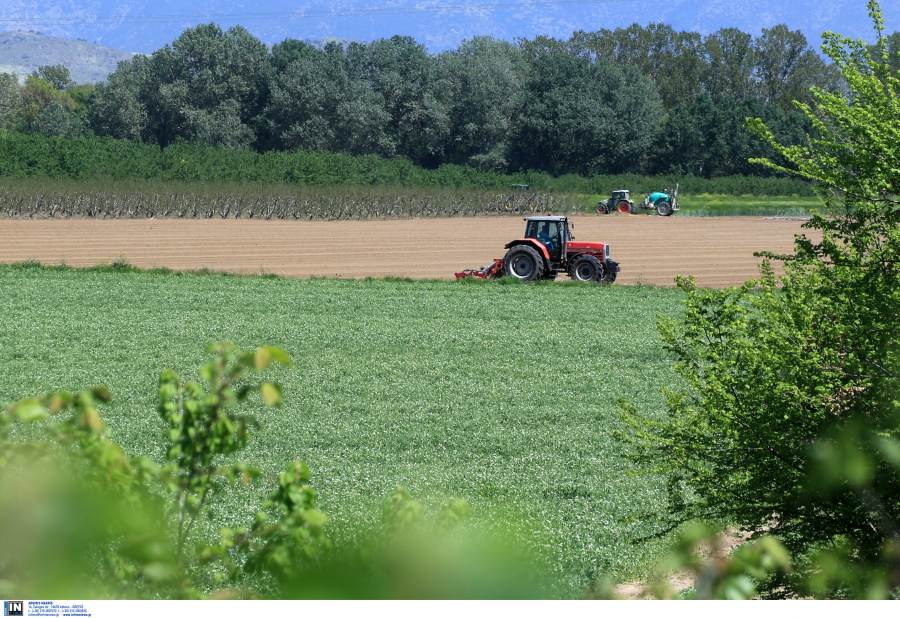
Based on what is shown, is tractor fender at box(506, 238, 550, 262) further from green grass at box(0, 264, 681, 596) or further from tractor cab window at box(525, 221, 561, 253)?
green grass at box(0, 264, 681, 596)

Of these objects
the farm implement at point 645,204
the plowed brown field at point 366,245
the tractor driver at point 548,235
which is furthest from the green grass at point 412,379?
the farm implement at point 645,204

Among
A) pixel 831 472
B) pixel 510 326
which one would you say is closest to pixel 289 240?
pixel 510 326

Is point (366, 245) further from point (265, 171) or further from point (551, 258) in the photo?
point (265, 171)

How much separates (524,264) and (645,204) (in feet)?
118

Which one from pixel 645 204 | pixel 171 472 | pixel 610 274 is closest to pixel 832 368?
pixel 171 472

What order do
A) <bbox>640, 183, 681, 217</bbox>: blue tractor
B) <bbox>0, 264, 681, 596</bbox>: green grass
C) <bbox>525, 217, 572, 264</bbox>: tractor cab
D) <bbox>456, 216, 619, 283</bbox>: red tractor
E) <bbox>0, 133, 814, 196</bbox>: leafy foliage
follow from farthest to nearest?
<bbox>640, 183, 681, 217</bbox>: blue tractor, <bbox>0, 133, 814, 196</bbox>: leafy foliage, <bbox>456, 216, 619, 283</bbox>: red tractor, <bbox>525, 217, 572, 264</bbox>: tractor cab, <bbox>0, 264, 681, 596</bbox>: green grass

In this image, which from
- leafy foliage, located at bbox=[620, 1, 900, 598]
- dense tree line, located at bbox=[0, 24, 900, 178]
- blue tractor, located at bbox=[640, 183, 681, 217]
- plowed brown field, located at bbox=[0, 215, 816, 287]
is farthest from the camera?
dense tree line, located at bbox=[0, 24, 900, 178]

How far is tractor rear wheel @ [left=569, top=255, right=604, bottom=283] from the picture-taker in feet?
70.7

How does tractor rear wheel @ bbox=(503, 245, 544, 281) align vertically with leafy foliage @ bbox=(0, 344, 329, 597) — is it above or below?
below

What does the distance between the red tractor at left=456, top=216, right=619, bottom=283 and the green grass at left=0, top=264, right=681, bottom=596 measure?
0.78m

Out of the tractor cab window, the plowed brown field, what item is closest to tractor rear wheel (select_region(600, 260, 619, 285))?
the tractor cab window

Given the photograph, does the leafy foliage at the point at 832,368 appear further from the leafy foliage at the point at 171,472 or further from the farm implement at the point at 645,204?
the farm implement at the point at 645,204

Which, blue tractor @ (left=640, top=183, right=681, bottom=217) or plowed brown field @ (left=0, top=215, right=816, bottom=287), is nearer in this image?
plowed brown field @ (left=0, top=215, right=816, bottom=287)

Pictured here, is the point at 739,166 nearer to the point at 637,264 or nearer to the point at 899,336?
the point at 637,264
